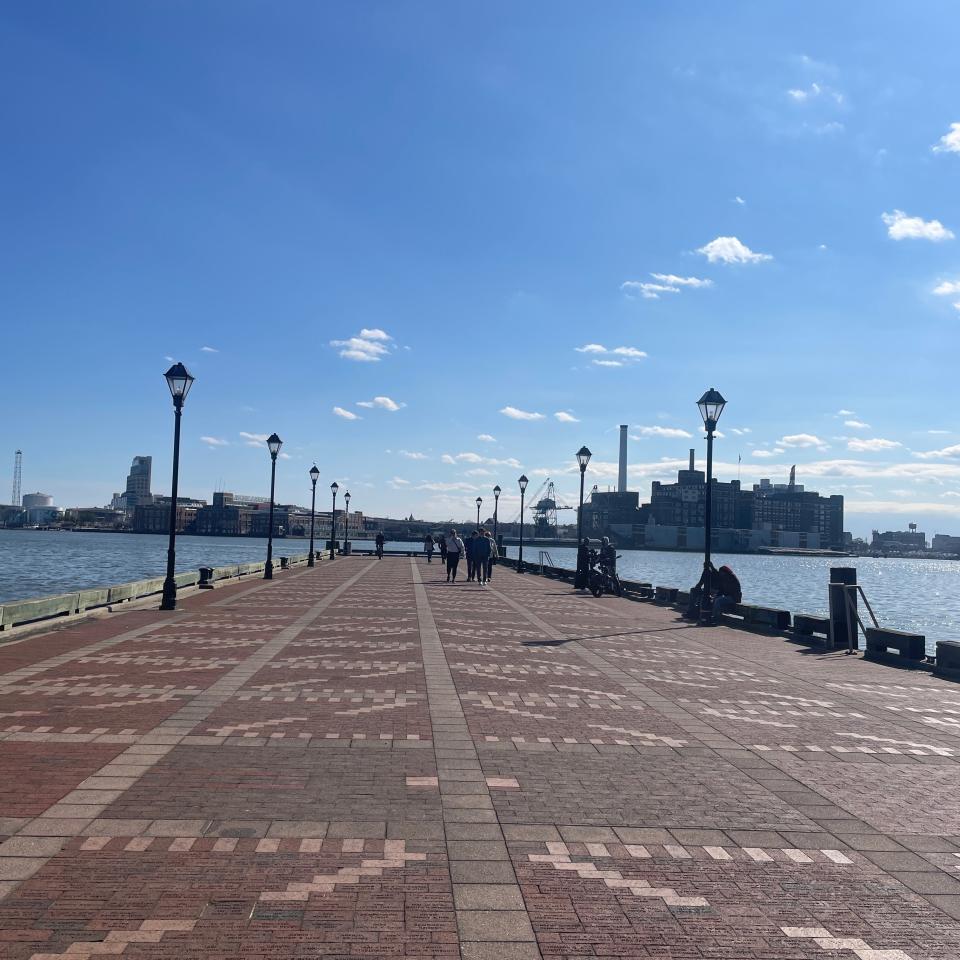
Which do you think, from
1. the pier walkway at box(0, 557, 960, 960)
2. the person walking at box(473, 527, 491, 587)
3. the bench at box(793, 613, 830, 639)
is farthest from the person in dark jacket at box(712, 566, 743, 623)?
the person walking at box(473, 527, 491, 587)

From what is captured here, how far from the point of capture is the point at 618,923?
4277 millimetres

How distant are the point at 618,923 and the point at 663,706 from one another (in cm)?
579

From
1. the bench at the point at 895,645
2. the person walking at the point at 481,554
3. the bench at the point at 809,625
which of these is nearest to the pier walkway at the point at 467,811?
the bench at the point at 895,645

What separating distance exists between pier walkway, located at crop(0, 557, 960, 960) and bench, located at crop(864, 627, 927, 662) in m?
2.22

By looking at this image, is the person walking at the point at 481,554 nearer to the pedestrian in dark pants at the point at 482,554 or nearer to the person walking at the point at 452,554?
the pedestrian in dark pants at the point at 482,554

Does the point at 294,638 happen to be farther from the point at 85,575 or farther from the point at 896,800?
the point at 85,575

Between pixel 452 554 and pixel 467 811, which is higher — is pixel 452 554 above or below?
above

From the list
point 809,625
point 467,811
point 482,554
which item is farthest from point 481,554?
point 467,811

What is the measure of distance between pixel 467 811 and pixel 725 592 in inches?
641

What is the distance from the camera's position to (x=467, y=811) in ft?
19.3

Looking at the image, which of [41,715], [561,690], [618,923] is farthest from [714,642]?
[618,923]

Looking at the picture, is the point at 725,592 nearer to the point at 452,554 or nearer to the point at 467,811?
the point at 452,554

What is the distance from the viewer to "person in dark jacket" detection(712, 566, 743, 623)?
2059 cm

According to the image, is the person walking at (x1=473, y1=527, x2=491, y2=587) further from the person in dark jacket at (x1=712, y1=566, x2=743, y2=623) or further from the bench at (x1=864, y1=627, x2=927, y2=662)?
the bench at (x1=864, y1=627, x2=927, y2=662)
